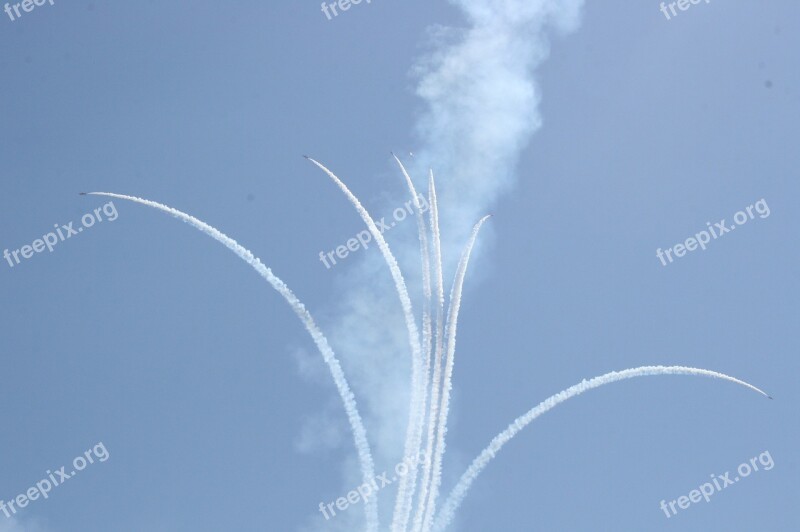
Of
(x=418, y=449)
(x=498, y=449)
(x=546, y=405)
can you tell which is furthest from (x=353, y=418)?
(x=546, y=405)

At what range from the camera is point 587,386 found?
55500 millimetres

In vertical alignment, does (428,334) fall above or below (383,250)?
below

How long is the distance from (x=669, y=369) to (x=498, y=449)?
14.0 metres

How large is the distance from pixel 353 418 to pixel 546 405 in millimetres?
13695

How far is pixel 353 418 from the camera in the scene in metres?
54.6

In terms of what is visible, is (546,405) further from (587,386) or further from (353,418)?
(353,418)

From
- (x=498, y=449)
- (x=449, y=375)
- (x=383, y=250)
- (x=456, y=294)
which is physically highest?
(x=383, y=250)

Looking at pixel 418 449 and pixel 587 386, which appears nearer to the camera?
pixel 418 449

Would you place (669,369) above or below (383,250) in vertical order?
below

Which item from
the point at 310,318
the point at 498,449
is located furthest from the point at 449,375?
the point at 310,318

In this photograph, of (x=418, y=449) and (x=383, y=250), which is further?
(x=383, y=250)

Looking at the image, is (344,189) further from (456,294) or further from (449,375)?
(449,375)

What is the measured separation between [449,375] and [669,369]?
55.0ft

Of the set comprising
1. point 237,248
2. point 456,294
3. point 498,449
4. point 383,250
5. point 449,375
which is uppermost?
point 237,248
